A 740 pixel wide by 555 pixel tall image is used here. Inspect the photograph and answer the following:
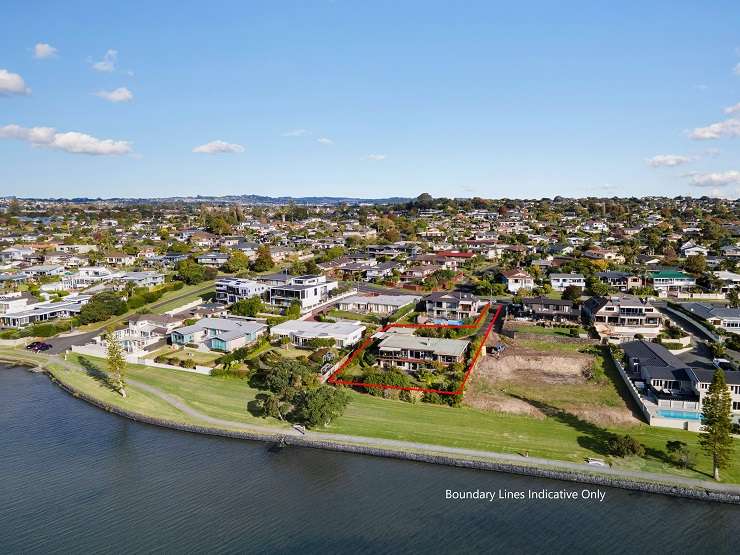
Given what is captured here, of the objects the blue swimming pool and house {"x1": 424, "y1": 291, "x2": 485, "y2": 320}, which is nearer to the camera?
the blue swimming pool

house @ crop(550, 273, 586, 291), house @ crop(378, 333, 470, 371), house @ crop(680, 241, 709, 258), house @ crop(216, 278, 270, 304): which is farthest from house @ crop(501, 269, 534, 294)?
house @ crop(680, 241, 709, 258)

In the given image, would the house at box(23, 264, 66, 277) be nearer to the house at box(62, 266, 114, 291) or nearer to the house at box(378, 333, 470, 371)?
the house at box(62, 266, 114, 291)

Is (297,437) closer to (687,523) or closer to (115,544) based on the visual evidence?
(115,544)

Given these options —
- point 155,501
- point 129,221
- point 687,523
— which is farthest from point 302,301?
point 129,221

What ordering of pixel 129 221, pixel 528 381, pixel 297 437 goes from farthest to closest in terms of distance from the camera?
1. pixel 129 221
2. pixel 528 381
3. pixel 297 437

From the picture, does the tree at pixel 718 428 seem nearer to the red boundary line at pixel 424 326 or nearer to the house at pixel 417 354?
the red boundary line at pixel 424 326

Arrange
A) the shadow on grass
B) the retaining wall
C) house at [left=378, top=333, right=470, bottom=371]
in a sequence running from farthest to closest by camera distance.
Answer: house at [left=378, top=333, right=470, bottom=371] < the shadow on grass < the retaining wall

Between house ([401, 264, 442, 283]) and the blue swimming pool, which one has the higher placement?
house ([401, 264, 442, 283])

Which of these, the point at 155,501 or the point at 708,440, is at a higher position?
the point at 708,440
